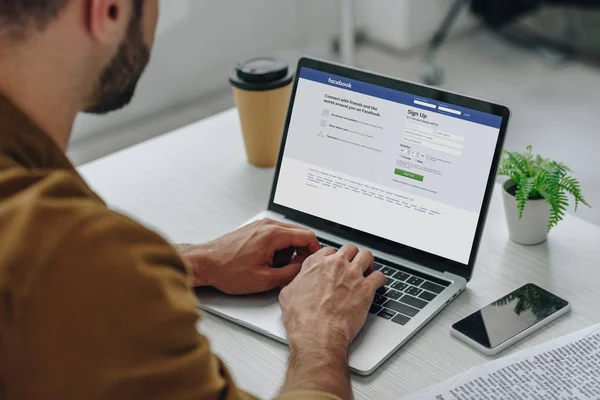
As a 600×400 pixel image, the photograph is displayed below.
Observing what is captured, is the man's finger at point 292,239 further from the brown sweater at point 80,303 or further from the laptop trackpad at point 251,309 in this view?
the brown sweater at point 80,303

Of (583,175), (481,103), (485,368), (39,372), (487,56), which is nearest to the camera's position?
(39,372)

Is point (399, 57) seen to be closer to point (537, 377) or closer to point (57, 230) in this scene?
point (537, 377)

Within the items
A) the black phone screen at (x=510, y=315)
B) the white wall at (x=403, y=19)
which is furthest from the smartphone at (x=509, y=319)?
the white wall at (x=403, y=19)

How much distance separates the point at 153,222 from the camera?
1.49m

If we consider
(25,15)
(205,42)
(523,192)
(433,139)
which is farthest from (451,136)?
(205,42)

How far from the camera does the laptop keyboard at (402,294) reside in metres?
1.19

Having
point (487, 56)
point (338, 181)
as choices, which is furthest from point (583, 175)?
point (338, 181)

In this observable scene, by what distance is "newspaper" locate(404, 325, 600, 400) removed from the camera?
1.03 metres

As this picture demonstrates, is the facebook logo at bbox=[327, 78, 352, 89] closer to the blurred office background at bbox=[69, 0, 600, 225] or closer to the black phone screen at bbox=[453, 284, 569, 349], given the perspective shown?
the black phone screen at bbox=[453, 284, 569, 349]

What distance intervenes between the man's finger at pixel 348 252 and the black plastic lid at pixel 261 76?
0.44 meters

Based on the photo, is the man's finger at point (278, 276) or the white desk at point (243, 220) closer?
the white desk at point (243, 220)

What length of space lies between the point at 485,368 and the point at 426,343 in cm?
10

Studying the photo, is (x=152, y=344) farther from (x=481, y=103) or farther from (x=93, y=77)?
(x=481, y=103)

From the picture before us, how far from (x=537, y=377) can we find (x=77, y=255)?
62 cm
